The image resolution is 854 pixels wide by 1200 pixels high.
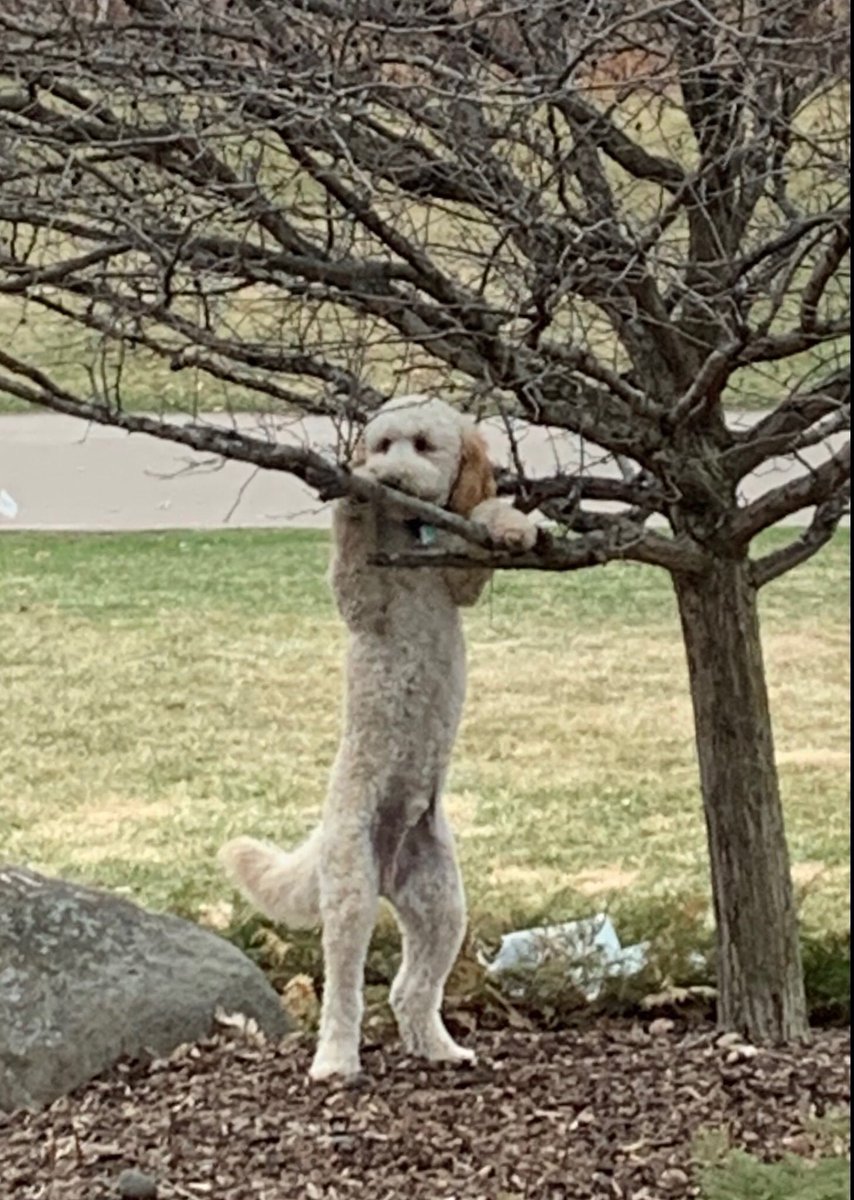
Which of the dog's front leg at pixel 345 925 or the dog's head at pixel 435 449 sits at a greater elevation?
the dog's head at pixel 435 449

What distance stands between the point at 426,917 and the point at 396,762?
0.89ft

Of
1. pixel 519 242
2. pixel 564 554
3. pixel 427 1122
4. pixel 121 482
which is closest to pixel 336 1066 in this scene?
pixel 427 1122

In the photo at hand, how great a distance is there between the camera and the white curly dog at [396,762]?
310 cm

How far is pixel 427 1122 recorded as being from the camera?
3.20 meters

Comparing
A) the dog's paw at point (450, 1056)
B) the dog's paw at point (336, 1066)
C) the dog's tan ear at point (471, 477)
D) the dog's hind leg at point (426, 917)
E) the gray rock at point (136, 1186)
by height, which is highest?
the dog's tan ear at point (471, 477)

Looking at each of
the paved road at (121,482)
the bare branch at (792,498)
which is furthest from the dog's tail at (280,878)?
the paved road at (121,482)

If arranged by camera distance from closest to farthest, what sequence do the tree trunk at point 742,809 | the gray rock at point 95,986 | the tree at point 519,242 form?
the tree at point 519,242
the tree trunk at point 742,809
the gray rock at point 95,986

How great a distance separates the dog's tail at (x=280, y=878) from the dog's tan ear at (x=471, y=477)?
644 mm

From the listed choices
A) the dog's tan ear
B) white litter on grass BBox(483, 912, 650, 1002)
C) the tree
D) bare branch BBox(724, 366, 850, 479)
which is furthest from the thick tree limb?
white litter on grass BBox(483, 912, 650, 1002)

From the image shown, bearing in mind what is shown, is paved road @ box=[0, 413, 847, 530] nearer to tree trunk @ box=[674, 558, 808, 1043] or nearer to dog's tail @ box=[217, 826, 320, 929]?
tree trunk @ box=[674, 558, 808, 1043]

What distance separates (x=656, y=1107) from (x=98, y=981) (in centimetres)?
104

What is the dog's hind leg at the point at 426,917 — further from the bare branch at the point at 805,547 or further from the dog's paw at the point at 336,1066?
the bare branch at the point at 805,547

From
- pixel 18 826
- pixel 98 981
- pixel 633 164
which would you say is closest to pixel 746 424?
pixel 633 164

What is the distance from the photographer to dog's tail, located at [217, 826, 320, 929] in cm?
343
